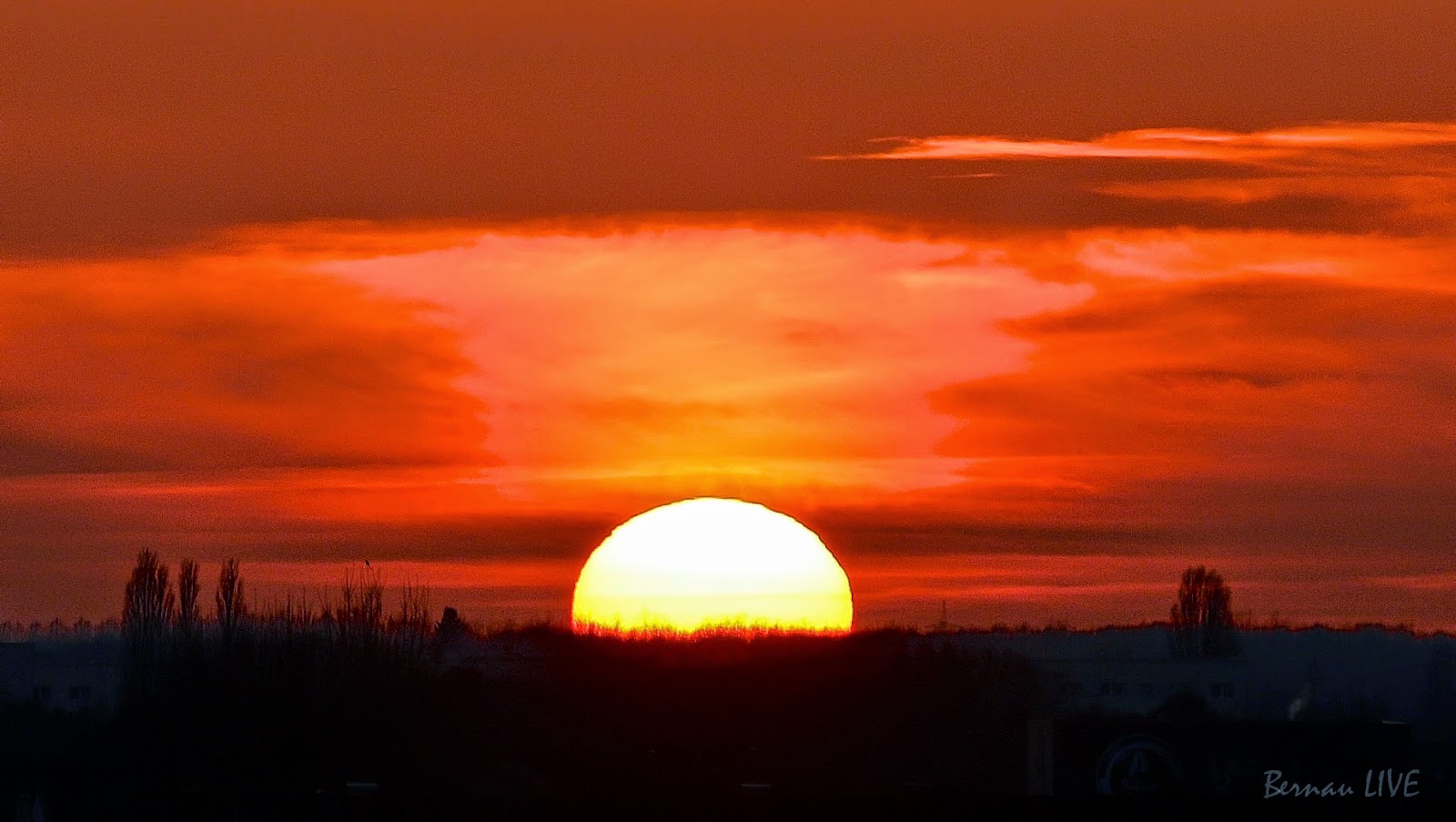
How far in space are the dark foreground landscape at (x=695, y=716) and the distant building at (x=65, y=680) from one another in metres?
0.18

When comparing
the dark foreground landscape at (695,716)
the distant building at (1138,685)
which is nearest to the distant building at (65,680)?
the dark foreground landscape at (695,716)

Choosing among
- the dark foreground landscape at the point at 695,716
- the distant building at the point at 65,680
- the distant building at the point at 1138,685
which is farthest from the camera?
the distant building at the point at 1138,685

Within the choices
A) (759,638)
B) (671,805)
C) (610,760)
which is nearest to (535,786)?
(610,760)

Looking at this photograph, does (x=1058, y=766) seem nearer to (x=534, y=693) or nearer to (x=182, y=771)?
(x=182, y=771)

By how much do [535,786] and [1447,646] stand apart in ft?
265

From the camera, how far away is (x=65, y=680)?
11606cm

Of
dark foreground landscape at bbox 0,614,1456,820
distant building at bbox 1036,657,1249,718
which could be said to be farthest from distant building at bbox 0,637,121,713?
distant building at bbox 1036,657,1249,718

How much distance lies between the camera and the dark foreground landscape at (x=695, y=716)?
71812mm

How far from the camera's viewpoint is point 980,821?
4259 centimetres

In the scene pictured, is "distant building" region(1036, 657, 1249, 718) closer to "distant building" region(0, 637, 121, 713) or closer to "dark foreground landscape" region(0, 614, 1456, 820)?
"dark foreground landscape" region(0, 614, 1456, 820)

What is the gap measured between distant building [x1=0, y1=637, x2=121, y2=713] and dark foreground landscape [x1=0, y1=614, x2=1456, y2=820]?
0.18 meters

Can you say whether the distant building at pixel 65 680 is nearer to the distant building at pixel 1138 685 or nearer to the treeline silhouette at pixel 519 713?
the treeline silhouette at pixel 519 713

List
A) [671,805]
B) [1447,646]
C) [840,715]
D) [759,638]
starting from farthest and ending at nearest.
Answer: [1447,646] → [759,638] → [840,715] → [671,805]

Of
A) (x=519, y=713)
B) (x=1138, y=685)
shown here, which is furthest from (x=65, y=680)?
(x=1138, y=685)
